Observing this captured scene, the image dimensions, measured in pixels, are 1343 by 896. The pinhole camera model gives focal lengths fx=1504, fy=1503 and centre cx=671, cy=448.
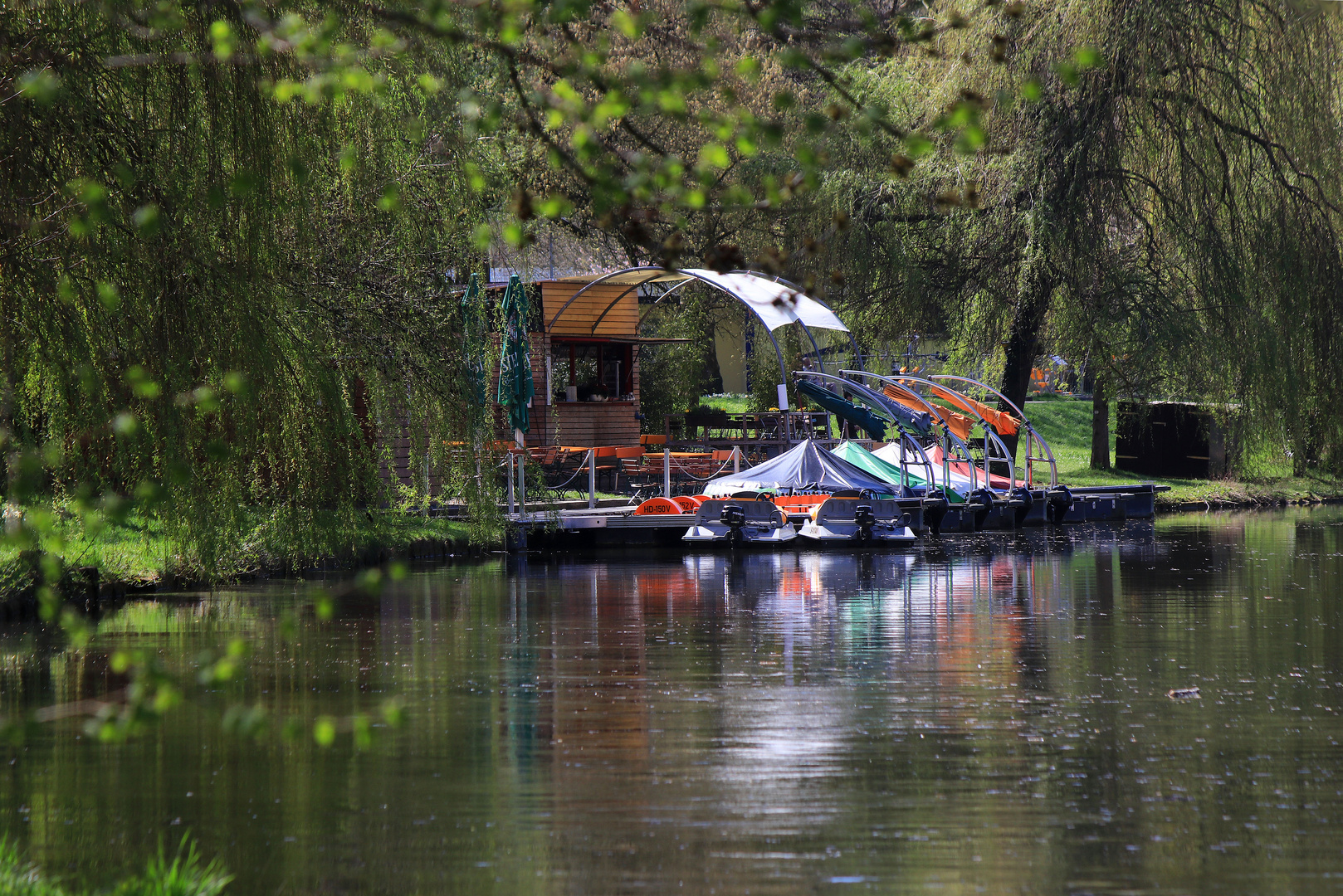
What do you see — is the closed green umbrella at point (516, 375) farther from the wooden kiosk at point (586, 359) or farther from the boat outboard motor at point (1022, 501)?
Answer: the boat outboard motor at point (1022, 501)

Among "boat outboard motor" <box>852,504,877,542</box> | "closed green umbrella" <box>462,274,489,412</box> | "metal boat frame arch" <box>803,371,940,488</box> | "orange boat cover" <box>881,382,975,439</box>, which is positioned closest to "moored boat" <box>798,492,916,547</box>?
"boat outboard motor" <box>852,504,877,542</box>

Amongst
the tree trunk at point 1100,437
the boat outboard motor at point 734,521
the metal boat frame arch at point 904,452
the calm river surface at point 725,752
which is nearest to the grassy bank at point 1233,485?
the tree trunk at point 1100,437

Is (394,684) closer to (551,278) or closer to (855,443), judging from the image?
(855,443)

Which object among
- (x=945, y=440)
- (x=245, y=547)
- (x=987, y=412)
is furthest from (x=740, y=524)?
(x=245, y=547)

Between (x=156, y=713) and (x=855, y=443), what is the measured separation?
26.7 meters

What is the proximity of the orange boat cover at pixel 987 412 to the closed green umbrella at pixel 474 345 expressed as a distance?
12713 mm

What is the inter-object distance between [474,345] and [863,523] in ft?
31.2

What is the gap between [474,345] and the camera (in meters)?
18.5

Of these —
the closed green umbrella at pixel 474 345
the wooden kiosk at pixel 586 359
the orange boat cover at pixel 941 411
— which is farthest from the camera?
the wooden kiosk at pixel 586 359

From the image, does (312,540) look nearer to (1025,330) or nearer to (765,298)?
(765,298)

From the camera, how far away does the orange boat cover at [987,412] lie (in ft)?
99.3

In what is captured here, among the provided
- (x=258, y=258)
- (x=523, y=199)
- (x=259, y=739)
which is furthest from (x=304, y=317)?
(x=523, y=199)

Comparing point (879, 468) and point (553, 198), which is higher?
point (553, 198)

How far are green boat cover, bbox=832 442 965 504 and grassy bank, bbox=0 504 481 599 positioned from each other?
315 inches
